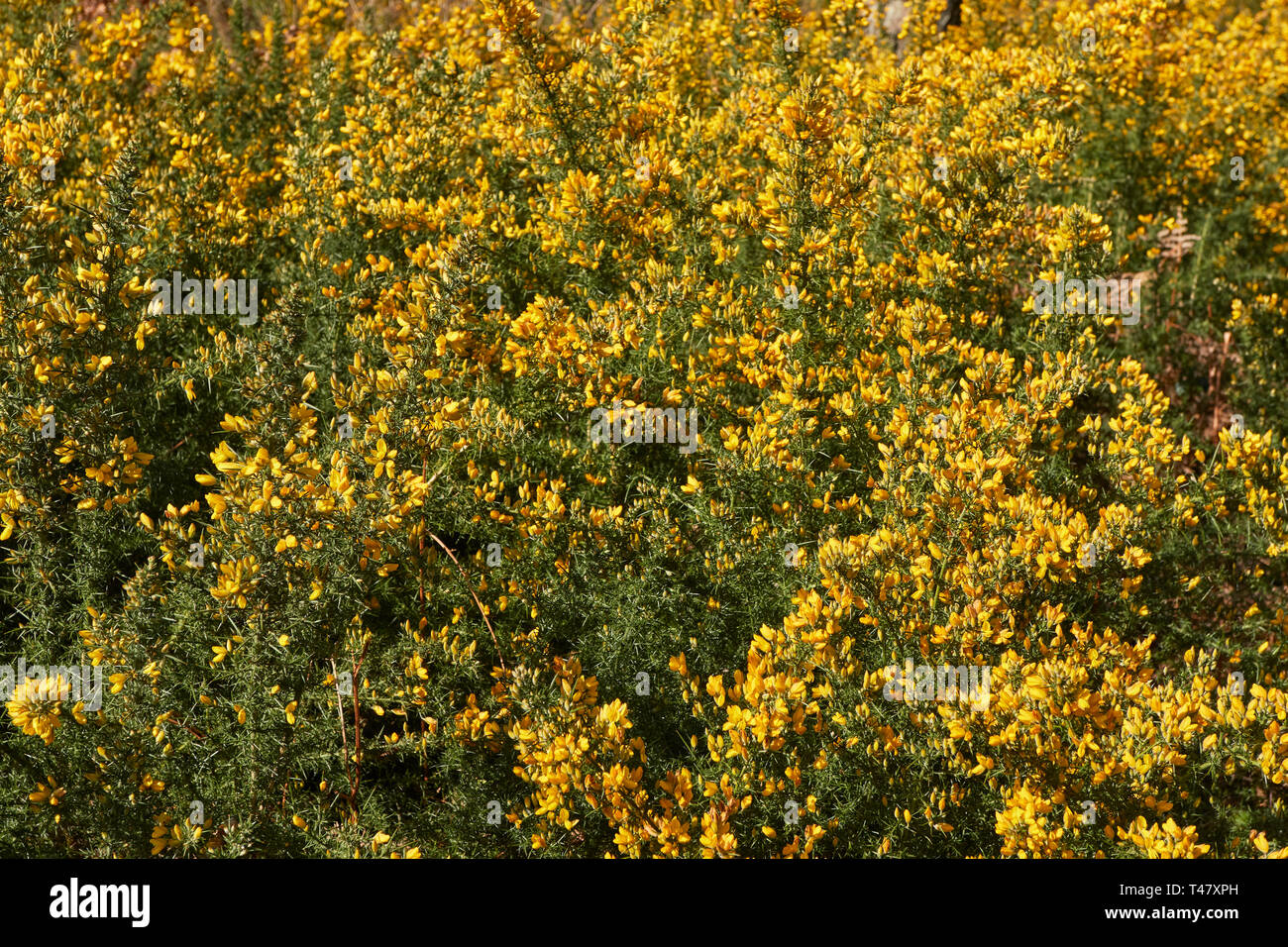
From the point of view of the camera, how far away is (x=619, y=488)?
386 centimetres

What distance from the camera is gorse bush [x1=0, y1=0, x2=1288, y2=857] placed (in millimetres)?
2783

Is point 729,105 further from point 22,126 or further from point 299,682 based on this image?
point 299,682

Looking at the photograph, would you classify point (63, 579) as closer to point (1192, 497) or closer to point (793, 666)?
point (793, 666)

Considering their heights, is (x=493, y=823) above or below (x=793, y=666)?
below

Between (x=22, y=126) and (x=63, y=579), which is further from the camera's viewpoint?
(x=22, y=126)

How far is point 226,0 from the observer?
11578 mm

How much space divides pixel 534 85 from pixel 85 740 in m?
3.29

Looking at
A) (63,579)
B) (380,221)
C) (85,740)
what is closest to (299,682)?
(85,740)

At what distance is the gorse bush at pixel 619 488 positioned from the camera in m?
2.78

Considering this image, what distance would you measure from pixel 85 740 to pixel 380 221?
2.70 m
